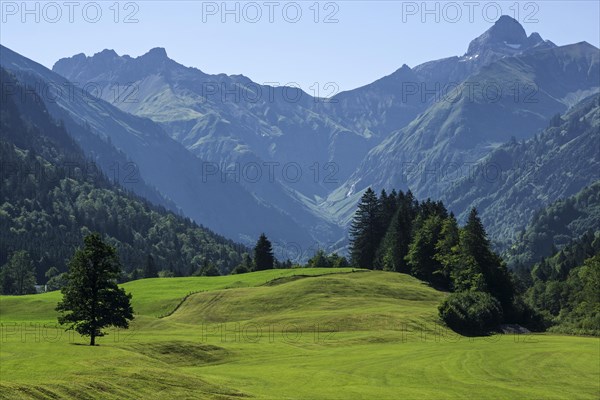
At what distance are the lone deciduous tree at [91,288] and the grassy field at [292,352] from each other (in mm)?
2682

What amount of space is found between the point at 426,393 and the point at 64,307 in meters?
39.0

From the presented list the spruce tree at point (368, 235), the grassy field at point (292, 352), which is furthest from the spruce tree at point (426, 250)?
the spruce tree at point (368, 235)

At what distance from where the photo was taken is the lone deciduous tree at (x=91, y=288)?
3246 inches

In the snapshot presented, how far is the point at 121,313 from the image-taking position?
8469 centimetres

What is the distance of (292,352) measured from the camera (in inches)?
3637

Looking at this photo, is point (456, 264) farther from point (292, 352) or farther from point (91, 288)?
point (91, 288)

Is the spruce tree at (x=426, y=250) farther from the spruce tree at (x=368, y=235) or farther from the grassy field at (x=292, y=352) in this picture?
the spruce tree at (x=368, y=235)

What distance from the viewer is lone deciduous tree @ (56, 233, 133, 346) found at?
82.4m

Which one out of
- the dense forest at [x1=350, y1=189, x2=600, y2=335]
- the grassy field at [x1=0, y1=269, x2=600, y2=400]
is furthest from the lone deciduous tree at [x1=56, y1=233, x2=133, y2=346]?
the dense forest at [x1=350, y1=189, x2=600, y2=335]

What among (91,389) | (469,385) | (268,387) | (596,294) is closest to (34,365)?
(91,389)

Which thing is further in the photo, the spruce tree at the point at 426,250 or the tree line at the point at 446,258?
the spruce tree at the point at 426,250

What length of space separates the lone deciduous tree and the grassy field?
2.68 metres

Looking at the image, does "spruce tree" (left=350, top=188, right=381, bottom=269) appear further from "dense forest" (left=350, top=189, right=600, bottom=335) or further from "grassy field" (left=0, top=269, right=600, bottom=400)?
"grassy field" (left=0, top=269, right=600, bottom=400)

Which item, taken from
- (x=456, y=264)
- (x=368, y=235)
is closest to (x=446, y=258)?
(x=456, y=264)
